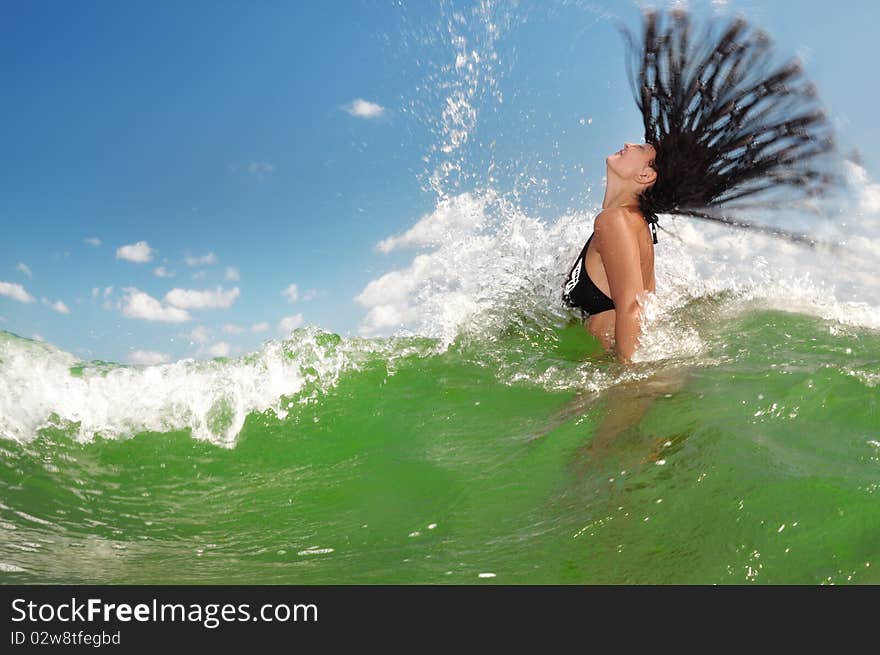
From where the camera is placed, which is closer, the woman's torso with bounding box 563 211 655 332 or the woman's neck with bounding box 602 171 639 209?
the woman's torso with bounding box 563 211 655 332

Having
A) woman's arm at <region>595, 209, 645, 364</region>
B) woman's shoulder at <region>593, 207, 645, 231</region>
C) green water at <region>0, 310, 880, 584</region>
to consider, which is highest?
woman's shoulder at <region>593, 207, 645, 231</region>

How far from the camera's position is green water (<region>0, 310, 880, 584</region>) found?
2.53 metres

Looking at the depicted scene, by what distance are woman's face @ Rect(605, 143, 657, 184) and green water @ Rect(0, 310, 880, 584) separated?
4.32 ft

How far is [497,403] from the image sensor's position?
490 centimetres

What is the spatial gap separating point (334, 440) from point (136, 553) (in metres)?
1.71

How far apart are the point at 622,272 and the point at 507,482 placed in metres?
1.53

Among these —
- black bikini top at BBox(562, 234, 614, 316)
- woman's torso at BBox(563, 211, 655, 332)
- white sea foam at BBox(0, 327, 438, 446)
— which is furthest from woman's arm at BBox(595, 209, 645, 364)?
white sea foam at BBox(0, 327, 438, 446)

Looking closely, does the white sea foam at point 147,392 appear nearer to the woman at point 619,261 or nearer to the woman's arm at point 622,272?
the woman at point 619,261

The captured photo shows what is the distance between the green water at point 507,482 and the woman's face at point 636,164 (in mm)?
1317

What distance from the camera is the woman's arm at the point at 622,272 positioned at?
4.11 metres

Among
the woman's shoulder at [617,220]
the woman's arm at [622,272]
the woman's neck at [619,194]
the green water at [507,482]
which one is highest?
the woman's neck at [619,194]

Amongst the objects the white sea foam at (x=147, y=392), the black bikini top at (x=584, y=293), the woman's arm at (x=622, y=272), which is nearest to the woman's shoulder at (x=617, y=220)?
the woman's arm at (x=622, y=272)

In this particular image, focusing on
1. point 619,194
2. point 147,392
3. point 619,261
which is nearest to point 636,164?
point 619,194

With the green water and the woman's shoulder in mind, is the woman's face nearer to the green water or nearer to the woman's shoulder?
the woman's shoulder
